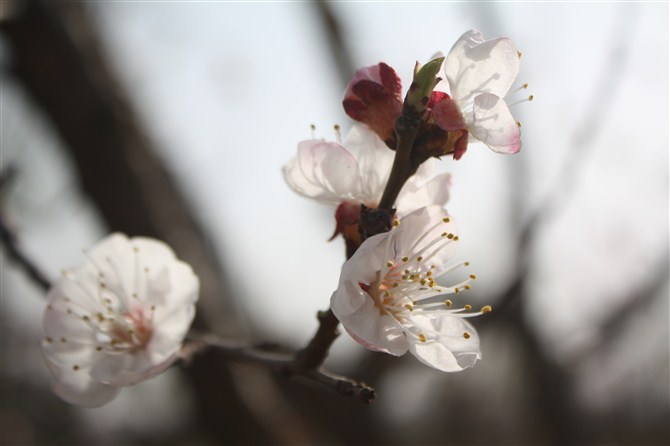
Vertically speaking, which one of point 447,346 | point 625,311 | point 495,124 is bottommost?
point 625,311

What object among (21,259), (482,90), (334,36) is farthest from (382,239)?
(334,36)

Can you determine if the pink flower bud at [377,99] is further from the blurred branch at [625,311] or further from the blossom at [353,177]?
the blurred branch at [625,311]

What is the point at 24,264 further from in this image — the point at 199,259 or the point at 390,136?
the point at 199,259

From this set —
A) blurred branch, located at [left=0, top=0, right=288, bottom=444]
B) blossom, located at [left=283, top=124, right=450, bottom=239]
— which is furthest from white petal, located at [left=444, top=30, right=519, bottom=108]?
blurred branch, located at [left=0, top=0, right=288, bottom=444]

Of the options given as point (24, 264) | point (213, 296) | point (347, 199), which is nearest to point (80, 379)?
point (24, 264)

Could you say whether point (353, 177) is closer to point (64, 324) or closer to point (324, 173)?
point (324, 173)

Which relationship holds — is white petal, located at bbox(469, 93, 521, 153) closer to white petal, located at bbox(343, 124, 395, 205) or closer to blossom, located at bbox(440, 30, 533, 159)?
blossom, located at bbox(440, 30, 533, 159)

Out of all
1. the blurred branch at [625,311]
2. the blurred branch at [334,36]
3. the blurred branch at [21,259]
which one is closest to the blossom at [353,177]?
the blurred branch at [21,259]

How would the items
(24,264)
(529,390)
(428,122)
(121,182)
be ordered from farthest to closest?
(529,390)
(121,182)
(24,264)
(428,122)
